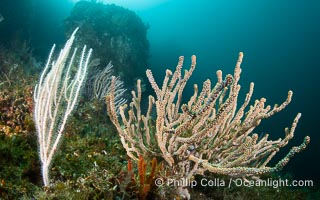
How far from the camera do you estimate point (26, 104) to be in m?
4.71

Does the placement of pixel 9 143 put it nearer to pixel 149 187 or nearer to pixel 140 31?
pixel 149 187

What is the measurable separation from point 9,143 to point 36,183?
757mm

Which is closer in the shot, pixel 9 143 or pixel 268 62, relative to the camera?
pixel 9 143

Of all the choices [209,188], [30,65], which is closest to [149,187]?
[209,188]

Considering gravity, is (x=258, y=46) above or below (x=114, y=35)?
above

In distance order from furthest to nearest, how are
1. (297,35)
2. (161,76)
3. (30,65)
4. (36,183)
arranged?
(297,35) < (161,76) < (30,65) < (36,183)

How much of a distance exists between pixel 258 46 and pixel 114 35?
3428cm

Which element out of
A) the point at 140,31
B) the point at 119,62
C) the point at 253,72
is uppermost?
the point at 253,72

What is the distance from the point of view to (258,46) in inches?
1666

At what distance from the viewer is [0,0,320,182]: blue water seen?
92.3ft

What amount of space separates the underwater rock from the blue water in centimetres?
640

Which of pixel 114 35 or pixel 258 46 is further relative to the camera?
pixel 258 46

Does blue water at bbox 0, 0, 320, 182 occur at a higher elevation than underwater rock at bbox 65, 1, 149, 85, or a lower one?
higher

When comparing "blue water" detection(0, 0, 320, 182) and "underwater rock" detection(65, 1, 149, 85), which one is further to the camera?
"blue water" detection(0, 0, 320, 182)
